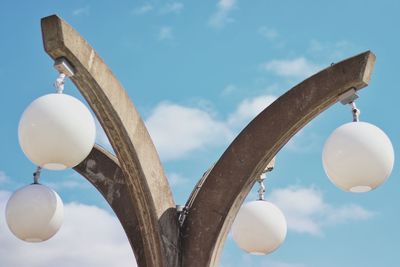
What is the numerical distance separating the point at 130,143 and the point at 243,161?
2.88 ft

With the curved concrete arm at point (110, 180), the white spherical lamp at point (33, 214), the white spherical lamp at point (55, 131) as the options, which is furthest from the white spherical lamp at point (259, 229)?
the white spherical lamp at point (55, 131)

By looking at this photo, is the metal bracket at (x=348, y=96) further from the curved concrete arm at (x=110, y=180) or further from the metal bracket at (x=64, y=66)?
the curved concrete arm at (x=110, y=180)

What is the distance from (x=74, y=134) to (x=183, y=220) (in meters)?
1.60

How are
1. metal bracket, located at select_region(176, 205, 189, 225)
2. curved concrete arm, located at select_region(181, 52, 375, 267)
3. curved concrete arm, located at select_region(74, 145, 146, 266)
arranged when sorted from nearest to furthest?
curved concrete arm, located at select_region(181, 52, 375, 267)
metal bracket, located at select_region(176, 205, 189, 225)
curved concrete arm, located at select_region(74, 145, 146, 266)

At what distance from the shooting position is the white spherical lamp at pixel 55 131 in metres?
3.21

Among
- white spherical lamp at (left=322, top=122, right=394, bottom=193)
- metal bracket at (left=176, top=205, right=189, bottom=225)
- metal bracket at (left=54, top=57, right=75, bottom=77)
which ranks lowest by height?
white spherical lamp at (left=322, top=122, right=394, bottom=193)

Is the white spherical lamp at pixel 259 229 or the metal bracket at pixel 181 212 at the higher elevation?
the metal bracket at pixel 181 212

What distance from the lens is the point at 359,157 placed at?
3.41 m

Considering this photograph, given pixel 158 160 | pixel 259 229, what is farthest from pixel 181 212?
pixel 259 229

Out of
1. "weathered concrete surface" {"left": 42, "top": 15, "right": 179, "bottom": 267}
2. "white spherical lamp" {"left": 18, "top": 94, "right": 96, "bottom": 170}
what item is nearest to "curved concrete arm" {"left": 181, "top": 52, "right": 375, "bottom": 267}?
"weathered concrete surface" {"left": 42, "top": 15, "right": 179, "bottom": 267}

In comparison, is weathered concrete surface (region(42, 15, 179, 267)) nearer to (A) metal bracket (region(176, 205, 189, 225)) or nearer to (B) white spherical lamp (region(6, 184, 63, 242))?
(A) metal bracket (region(176, 205, 189, 225))

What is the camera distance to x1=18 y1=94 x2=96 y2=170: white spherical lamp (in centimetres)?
321

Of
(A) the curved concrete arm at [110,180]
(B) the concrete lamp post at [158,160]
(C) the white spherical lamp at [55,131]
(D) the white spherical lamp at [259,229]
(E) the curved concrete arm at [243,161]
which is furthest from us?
(A) the curved concrete arm at [110,180]

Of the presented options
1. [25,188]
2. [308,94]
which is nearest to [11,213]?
[25,188]
